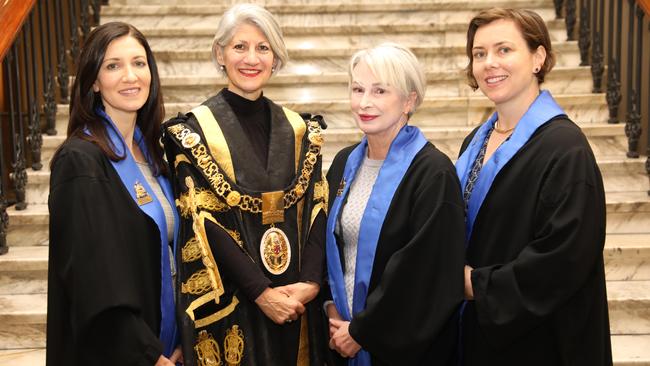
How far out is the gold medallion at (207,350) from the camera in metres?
2.19

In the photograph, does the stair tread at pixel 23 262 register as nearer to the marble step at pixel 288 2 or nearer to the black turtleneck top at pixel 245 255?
the black turtleneck top at pixel 245 255

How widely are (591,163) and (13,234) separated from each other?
301cm

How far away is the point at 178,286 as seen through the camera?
2.21 meters

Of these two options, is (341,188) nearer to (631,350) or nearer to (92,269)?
(92,269)

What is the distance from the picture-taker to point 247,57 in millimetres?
2258

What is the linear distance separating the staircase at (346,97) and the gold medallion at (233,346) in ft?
4.55

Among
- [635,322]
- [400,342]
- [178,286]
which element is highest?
[178,286]

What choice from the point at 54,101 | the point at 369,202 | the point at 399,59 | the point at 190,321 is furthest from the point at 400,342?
the point at 54,101

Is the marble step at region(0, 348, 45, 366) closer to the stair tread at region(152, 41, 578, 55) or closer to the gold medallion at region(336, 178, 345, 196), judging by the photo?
the gold medallion at region(336, 178, 345, 196)

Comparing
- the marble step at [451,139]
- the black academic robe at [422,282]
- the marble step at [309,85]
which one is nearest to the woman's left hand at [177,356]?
the black academic robe at [422,282]

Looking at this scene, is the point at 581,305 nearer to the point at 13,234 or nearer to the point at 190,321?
the point at 190,321

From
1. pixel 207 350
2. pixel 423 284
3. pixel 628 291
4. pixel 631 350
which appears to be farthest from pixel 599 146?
pixel 207 350

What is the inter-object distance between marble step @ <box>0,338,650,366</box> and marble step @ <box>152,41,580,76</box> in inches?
88.2

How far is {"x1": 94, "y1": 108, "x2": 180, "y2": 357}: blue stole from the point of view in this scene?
211cm
